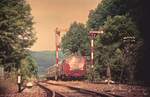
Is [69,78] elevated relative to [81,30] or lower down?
lower down

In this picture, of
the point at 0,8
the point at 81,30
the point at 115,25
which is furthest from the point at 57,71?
the point at 81,30

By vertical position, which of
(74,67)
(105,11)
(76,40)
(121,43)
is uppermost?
(105,11)

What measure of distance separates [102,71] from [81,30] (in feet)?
222

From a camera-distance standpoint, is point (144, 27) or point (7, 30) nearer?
point (144, 27)

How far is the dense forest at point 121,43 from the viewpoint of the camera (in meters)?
10.7

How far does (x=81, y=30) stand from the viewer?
5103 inches

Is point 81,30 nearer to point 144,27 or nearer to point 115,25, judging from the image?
point 115,25

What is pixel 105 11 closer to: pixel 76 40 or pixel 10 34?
pixel 76 40

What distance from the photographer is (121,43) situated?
60312 mm

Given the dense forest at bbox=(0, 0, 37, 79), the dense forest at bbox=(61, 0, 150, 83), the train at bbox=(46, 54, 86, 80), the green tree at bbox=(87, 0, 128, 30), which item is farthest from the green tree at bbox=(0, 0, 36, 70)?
the green tree at bbox=(87, 0, 128, 30)

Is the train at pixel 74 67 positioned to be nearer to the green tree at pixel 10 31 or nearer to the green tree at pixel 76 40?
the green tree at pixel 10 31

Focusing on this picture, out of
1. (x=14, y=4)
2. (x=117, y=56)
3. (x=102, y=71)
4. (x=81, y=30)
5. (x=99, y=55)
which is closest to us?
(x=14, y=4)

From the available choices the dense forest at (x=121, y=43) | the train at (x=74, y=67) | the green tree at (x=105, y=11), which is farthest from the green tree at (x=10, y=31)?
the green tree at (x=105, y=11)

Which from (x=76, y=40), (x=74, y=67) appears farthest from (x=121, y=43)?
(x=76, y=40)
